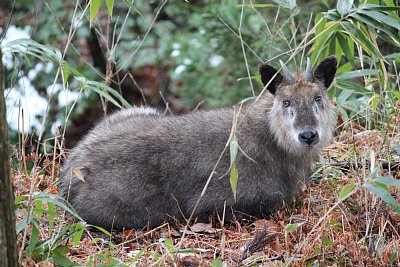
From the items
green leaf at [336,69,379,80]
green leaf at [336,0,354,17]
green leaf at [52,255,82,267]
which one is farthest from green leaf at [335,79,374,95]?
green leaf at [52,255,82,267]

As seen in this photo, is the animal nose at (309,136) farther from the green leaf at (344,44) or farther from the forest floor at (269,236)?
the green leaf at (344,44)

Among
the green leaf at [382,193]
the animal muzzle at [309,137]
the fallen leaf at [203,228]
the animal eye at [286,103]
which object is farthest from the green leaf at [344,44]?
the green leaf at [382,193]

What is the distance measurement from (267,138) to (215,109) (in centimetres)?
63

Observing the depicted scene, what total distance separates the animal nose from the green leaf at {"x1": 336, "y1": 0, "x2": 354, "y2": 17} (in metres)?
0.93

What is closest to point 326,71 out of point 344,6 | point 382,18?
point 344,6

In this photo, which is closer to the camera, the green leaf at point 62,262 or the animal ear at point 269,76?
the green leaf at point 62,262

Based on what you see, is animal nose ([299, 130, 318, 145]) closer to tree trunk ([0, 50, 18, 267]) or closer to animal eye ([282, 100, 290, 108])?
animal eye ([282, 100, 290, 108])

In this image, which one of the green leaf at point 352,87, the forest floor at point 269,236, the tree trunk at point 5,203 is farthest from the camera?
the green leaf at point 352,87

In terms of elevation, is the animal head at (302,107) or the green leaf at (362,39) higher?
the green leaf at (362,39)

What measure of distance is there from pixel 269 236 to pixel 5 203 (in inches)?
75.7

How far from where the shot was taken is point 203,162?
5.66 meters

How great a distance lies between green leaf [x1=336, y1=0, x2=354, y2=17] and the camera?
→ 493 cm

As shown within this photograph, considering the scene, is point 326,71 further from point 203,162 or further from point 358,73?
point 203,162

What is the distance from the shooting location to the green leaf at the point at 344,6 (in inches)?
194
